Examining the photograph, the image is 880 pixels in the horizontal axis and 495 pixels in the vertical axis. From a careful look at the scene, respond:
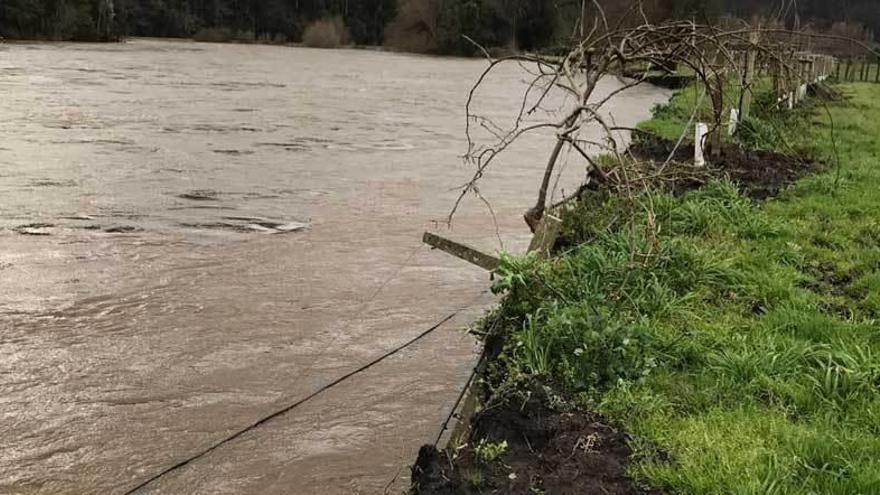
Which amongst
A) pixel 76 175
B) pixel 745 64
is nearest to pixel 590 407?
pixel 745 64

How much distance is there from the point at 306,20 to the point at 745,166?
283ft

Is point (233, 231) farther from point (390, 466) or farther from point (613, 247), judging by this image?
point (390, 466)

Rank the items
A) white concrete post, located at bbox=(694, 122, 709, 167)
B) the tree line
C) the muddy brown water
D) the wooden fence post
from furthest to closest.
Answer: the tree line → the wooden fence post → white concrete post, located at bbox=(694, 122, 709, 167) → the muddy brown water

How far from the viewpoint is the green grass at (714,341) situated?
3574 millimetres

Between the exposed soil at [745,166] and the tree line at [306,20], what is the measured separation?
25.0 meters

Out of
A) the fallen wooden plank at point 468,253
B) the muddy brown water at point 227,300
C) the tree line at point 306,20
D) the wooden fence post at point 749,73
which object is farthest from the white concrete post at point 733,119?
the tree line at point 306,20

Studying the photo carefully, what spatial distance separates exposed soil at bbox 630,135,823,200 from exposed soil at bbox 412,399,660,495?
4.82 metres

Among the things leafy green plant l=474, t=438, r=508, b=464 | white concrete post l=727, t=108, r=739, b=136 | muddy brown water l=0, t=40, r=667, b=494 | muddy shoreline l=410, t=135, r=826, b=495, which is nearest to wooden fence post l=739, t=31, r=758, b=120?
white concrete post l=727, t=108, r=739, b=136

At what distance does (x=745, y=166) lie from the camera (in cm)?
984

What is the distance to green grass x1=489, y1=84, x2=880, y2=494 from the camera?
3574 mm

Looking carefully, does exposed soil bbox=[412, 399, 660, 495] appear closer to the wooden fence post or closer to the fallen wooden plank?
the fallen wooden plank

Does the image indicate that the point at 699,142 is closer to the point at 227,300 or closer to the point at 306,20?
the point at 227,300

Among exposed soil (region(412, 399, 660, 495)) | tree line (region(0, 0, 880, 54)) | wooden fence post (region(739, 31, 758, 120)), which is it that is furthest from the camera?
tree line (region(0, 0, 880, 54))

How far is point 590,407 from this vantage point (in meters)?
4.09
